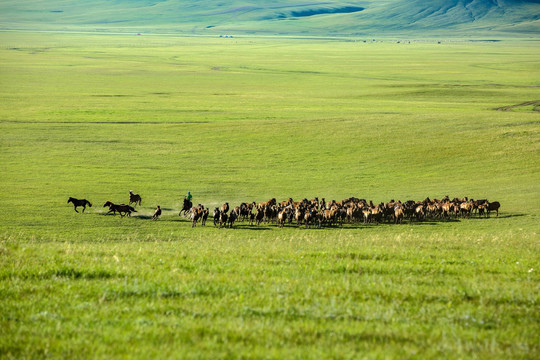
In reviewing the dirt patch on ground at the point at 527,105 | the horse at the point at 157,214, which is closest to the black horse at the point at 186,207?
the horse at the point at 157,214

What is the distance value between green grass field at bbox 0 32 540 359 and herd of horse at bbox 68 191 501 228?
0.76 m

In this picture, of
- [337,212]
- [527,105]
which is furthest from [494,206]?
[527,105]

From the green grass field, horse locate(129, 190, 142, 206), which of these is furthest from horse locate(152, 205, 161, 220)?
horse locate(129, 190, 142, 206)

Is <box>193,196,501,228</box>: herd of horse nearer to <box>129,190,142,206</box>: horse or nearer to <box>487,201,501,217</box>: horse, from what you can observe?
<box>487,201,501,217</box>: horse

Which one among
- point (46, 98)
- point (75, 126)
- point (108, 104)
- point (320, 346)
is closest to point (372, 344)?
point (320, 346)

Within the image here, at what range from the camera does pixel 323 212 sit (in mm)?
30281

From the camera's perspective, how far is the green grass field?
822 cm

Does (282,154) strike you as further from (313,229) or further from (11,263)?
(11,263)

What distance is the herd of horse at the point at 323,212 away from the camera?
29766 mm

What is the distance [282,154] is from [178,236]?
25560mm

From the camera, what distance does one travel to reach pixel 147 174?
42406 millimetres

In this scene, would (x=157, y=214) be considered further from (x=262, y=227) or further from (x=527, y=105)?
(x=527, y=105)

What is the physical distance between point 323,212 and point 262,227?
3126 mm

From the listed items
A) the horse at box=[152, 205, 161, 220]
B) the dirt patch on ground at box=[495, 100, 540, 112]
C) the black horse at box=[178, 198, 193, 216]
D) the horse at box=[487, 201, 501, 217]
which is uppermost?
the dirt patch on ground at box=[495, 100, 540, 112]
